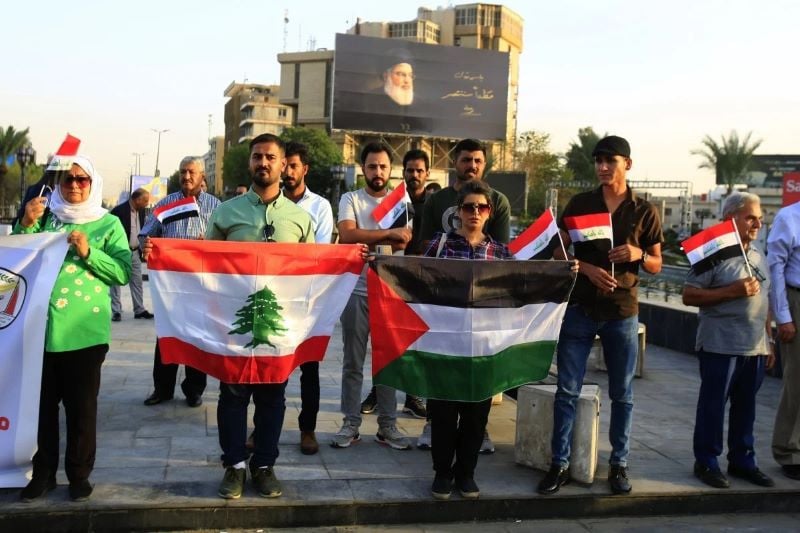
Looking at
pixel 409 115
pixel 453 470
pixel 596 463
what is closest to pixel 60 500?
pixel 453 470

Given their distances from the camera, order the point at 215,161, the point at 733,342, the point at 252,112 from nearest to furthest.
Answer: the point at 733,342, the point at 252,112, the point at 215,161

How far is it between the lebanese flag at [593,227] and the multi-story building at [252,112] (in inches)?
4136

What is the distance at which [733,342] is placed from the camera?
198 inches

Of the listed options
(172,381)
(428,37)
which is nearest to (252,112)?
(428,37)

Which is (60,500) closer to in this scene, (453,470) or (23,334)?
(23,334)

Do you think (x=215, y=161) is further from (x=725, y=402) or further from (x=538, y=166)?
(x=725, y=402)

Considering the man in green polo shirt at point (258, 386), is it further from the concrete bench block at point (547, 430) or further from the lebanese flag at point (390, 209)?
the concrete bench block at point (547, 430)

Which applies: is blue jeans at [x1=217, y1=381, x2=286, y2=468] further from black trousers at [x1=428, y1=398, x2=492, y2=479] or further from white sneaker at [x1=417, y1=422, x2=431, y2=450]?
white sneaker at [x1=417, y1=422, x2=431, y2=450]

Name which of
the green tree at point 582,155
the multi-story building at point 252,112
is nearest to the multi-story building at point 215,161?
the multi-story building at point 252,112

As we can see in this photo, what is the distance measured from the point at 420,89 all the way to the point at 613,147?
192 ft

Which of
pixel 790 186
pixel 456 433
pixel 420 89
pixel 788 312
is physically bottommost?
pixel 456 433

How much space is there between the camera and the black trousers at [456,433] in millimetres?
4574

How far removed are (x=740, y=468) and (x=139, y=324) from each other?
8.44 m

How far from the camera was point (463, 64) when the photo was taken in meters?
61.9
